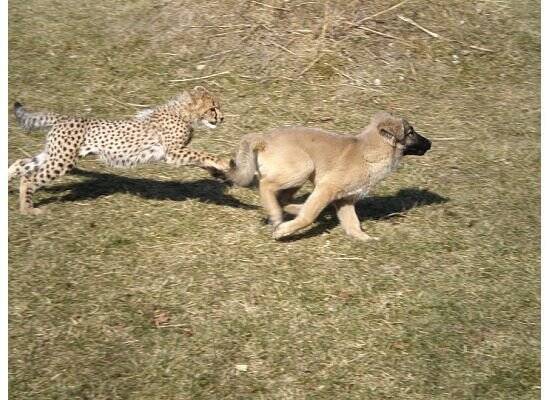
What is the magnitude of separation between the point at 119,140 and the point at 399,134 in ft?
10.2

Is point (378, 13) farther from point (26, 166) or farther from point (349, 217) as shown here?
point (26, 166)

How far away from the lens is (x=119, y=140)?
9078mm

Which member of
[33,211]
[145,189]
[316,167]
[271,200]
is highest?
[316,167]

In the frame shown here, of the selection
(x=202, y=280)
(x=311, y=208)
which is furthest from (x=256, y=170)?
(x=202, y=280)

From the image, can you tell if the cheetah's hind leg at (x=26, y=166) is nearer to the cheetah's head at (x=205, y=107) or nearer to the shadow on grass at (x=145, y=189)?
the shadow on grass at (x=145, y=189)

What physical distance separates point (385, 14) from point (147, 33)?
4.06 meters

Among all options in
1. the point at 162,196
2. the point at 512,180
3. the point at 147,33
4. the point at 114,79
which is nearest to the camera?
the point at 162,196

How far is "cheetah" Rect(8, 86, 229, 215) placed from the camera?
8812mm

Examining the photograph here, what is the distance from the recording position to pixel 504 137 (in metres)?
11.7

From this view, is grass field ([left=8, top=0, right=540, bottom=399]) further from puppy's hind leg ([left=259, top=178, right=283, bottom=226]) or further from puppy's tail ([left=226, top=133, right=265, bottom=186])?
puppy's tail ([left=226, top=133, right=265, bottom=186])

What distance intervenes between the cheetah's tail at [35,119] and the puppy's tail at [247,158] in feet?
7.63

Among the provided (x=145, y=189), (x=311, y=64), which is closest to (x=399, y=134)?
(x=145, y=189)

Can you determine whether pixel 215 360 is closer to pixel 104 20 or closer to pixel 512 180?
pixel 512 180

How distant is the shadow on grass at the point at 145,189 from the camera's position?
9406mm
